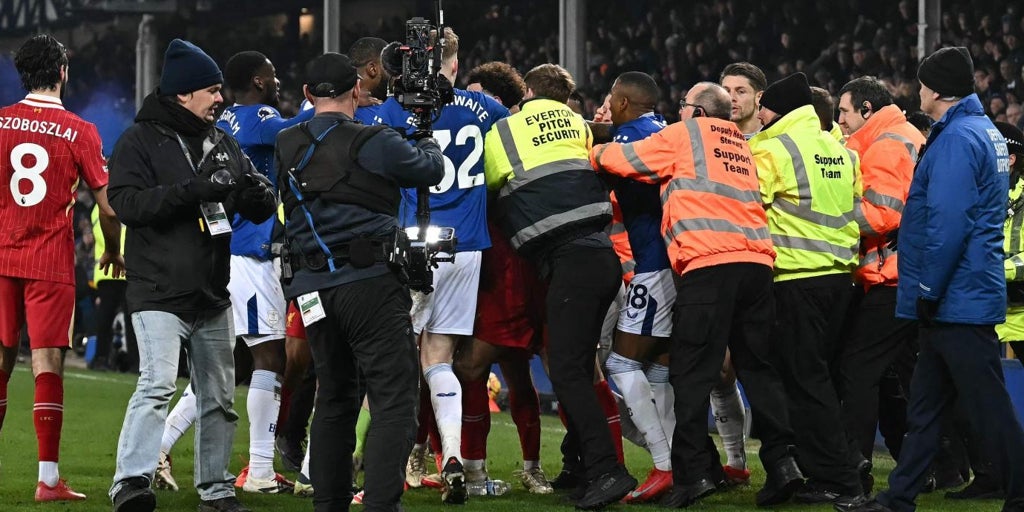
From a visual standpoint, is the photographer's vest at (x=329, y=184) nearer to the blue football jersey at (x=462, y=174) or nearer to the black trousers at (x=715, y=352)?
the blue football jersey at (x=462, y=174)

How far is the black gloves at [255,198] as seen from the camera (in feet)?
19.9

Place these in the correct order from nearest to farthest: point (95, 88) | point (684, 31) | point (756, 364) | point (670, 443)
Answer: point (756, 364)
point (670, 443)
point (684, 31)
point (95, 88)

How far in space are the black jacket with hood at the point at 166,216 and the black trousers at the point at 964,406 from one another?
2.92m

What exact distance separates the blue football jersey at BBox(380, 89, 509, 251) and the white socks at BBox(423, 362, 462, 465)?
0.65m

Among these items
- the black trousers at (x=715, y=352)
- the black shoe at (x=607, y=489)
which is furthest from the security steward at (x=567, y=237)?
the black trousers at (x=715, y=352)

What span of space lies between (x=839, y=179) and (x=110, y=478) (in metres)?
4.23

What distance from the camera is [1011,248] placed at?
26.3 feet

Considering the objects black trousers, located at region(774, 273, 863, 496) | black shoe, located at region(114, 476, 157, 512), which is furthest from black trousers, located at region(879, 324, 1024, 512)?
black shoe, located at region(114, 476, 157, 512)

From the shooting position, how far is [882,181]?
7.51 m

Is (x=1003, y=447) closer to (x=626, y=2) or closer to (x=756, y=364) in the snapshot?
(x=756, y=364)

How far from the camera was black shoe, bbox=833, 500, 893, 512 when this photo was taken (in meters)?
6.25

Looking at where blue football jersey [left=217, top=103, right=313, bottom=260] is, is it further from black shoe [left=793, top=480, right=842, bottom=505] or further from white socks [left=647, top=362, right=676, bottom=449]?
black shoe [left=793, top=480, right=842, bottom=505]

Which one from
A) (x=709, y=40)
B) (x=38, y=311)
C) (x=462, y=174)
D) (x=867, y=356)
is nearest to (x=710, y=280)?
(x=867, y=356)

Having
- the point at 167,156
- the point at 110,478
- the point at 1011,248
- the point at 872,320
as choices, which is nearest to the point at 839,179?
the point at 872,320
